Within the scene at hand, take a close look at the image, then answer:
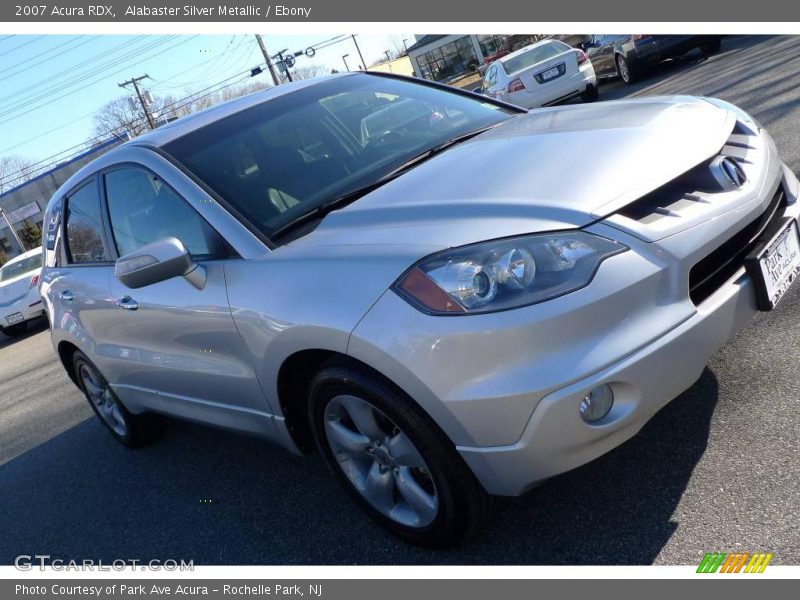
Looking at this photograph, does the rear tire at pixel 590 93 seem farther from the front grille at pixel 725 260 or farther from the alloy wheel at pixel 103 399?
the front grille at pixel 725 260

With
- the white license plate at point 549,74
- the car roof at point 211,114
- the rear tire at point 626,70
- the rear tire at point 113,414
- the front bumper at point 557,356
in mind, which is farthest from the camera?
the rear tire at point 626,70

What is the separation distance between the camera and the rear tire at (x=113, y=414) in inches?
176

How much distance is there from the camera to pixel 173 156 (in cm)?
327

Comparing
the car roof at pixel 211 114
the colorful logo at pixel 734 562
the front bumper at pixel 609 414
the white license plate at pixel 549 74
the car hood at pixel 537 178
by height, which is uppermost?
the car roof at pixel 211 114

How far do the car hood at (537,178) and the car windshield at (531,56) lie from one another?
12.2 m

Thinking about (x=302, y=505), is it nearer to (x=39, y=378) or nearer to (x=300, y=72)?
(x=39, y=378)

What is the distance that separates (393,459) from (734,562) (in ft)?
3.67

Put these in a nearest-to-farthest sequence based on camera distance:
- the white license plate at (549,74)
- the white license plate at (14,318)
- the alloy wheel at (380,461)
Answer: the alloy wheel at (380,461), the white license plate at (14,318), the white license plate at (549,74)

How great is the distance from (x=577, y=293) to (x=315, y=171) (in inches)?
60.3

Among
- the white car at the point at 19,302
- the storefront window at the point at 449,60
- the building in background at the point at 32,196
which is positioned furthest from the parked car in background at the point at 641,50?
the storefront window at the point at 449,60

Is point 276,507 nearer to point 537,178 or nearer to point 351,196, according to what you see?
point 351,196

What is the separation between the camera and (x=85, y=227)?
4.22 meters

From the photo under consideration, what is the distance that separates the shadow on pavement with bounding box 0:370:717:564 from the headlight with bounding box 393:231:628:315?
0.94 m

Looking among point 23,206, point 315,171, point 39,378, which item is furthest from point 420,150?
point 23,206
